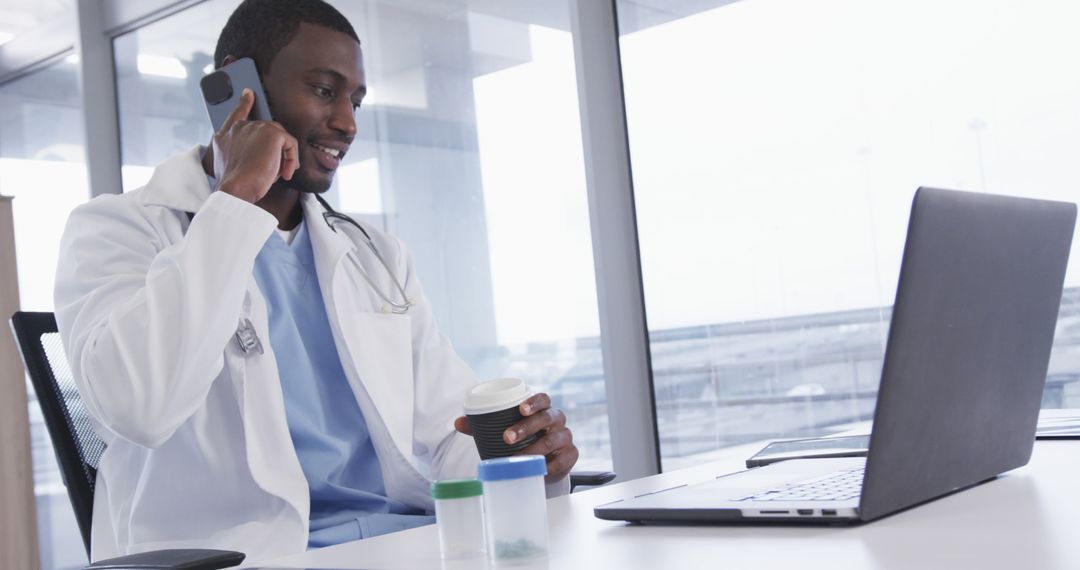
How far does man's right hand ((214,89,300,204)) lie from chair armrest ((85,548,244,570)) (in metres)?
0.65

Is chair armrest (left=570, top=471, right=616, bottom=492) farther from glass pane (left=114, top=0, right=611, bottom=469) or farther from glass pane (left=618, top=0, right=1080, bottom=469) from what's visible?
glass pane (left=114, top=0, right=611, bottom=469)

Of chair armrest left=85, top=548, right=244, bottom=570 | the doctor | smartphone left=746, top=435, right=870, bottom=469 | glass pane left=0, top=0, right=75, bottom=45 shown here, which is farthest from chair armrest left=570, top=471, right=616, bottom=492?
glass pane left=0, top=0, right=75, bottom=45

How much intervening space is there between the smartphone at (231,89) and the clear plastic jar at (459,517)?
3.66 feet

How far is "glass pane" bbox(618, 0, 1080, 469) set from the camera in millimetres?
2141

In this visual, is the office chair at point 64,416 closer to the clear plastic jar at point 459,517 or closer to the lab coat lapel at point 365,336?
the lab coat lapel at point 365,336

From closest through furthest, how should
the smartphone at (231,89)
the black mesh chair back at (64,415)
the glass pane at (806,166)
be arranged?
the black mesh chair back at (64,415), the smartphone at (231,89), the glass pane at (806,166)

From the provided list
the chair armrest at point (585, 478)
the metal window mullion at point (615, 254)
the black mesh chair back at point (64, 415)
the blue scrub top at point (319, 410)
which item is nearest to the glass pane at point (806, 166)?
the metal window mullion at point (615, 254)

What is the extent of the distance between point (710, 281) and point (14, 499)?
2286mm

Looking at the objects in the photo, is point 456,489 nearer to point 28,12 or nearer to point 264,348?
point 264,348

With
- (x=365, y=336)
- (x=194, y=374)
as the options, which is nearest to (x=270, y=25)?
(x=365, y=336)

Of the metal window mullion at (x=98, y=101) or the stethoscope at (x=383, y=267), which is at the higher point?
the metal window mullion at (x=98, y=101)

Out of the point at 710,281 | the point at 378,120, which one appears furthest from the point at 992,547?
the point at 378,120

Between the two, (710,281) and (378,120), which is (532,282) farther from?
(378,120)

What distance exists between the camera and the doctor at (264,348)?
52.9 inches
